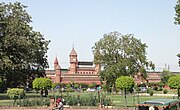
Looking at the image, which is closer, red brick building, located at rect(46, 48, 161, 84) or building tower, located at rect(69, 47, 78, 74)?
red brick building, located at rect(46, 48, 161, 84)

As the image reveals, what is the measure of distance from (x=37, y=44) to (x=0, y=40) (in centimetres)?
672

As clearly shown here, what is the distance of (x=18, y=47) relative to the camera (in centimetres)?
3819

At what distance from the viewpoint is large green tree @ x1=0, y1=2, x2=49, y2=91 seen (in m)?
36.9

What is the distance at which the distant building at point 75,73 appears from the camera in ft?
316

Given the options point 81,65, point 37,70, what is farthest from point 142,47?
point 81,65

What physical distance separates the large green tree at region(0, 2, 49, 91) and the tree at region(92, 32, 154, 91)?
41.5 ft

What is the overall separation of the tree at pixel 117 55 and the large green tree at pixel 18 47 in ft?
41.5

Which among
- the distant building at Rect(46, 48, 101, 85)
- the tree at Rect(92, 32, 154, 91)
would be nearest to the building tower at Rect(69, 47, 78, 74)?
the distant building at Rect(46, 48, 101, 85)

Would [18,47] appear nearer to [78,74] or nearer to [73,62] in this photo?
[78,74]

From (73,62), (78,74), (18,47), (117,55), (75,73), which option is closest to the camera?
(18,47)

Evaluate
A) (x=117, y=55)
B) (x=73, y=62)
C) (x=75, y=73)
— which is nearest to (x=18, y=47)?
(x=117, y=55)

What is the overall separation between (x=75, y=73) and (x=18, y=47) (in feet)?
225

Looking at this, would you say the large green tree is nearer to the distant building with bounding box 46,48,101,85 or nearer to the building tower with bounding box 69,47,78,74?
the distant building with bounding box 46,48,101,85

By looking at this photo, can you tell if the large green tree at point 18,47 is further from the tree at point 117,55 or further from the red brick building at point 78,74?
the red brick building at point 78,74
